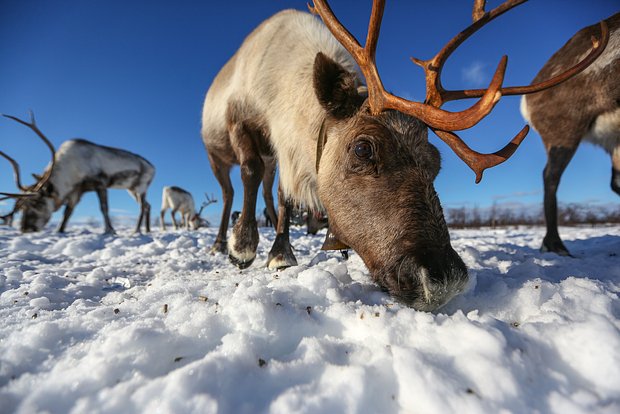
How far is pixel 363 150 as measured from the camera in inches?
76.5

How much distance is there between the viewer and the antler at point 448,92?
1586 mm

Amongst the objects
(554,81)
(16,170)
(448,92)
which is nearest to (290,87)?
(448,92)

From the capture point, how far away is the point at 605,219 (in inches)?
959

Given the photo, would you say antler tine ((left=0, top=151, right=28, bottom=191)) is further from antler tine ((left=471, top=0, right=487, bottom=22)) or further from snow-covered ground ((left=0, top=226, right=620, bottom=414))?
antler tine ((left=471, top=0, right=487, bottom=22))

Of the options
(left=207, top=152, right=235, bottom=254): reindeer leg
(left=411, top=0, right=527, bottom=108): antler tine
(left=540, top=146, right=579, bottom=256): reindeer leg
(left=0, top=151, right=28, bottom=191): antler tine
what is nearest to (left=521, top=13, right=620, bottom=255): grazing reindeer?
(left=540, top=146, right=579, bottom=256): reindeer leg

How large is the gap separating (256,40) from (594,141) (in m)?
4.63

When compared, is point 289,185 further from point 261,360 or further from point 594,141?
point 594,141

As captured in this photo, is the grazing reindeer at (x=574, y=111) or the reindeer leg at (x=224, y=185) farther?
the reindeer leg at (x=224, y=185)

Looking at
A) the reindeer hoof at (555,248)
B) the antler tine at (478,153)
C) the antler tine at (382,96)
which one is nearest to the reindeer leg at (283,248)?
the antler tine at (382,96)

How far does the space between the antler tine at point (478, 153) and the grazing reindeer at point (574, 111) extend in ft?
10.00

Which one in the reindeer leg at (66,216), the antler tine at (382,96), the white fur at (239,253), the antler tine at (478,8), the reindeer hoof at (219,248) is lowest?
the reindeer hoof at (219,248)

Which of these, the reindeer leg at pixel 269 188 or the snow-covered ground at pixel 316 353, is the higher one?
the reindeer leg at pixel 269 188

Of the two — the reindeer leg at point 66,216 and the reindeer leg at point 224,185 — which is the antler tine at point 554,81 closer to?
the reindeer leg at point 224,185

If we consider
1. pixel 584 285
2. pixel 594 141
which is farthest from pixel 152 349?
pixel 594 141
